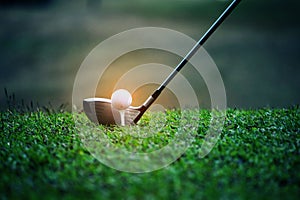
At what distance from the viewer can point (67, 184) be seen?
2.72 m

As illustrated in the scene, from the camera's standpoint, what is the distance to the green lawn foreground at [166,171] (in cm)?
260

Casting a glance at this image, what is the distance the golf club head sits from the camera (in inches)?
179

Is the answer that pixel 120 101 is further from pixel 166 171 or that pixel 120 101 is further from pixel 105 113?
pixel 166 171

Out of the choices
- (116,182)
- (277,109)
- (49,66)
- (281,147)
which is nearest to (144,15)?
(49,66)

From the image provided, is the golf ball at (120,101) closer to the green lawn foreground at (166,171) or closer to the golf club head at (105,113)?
the golf club head at (105,113)

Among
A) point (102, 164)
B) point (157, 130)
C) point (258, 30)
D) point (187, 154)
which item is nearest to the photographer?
point (102, 164)

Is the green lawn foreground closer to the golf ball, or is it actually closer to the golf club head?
the golf club head

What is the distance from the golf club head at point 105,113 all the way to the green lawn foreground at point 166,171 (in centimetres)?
32

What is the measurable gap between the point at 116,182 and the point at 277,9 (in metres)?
7.83

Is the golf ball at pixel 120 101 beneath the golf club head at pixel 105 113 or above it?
above

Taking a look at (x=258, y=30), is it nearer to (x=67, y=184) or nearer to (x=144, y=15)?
(x=144, y=15)

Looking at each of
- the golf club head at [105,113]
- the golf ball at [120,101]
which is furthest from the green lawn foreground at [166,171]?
the golf ball at [120,101]

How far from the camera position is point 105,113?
4570mm

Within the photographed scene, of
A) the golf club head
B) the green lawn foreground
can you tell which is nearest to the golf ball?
the golf club head
